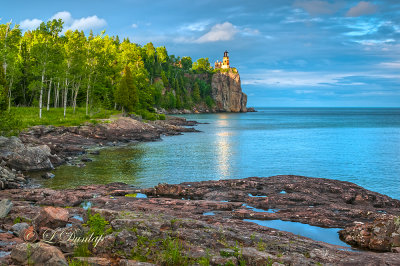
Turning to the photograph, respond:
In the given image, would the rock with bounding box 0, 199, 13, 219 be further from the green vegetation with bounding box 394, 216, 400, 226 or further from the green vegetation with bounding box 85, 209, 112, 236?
the green vegetation with bounding box 394, 216, 400, 226

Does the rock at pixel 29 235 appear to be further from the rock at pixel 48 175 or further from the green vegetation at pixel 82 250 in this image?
the rock at pixel 48 175

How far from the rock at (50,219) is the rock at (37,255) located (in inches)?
130

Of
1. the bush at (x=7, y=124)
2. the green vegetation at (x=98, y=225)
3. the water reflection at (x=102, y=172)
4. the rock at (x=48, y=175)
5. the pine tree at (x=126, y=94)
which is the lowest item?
the water reflection at (x=102, y=172)

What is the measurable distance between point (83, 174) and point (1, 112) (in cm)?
1503

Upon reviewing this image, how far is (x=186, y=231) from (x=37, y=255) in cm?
487

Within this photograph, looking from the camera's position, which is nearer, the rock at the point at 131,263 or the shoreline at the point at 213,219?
the rock at the point at 131,263

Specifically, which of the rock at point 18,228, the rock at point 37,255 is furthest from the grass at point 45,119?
the rock at point 37,255

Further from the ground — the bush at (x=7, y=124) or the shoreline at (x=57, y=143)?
the bush at (x=7, y=124)

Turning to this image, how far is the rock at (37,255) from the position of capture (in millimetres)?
8905

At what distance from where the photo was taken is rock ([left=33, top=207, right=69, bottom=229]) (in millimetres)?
12500

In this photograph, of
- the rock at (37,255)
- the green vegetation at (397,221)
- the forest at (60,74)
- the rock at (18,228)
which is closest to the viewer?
the rock at (37,255)

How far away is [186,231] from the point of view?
456 inches

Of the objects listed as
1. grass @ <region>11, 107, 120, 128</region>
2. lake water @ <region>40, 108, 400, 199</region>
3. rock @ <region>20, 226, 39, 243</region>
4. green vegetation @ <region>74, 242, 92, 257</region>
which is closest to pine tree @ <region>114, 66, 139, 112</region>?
grass @ <region>11, 107, 120, 128</region>

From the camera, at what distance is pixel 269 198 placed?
21.8m
